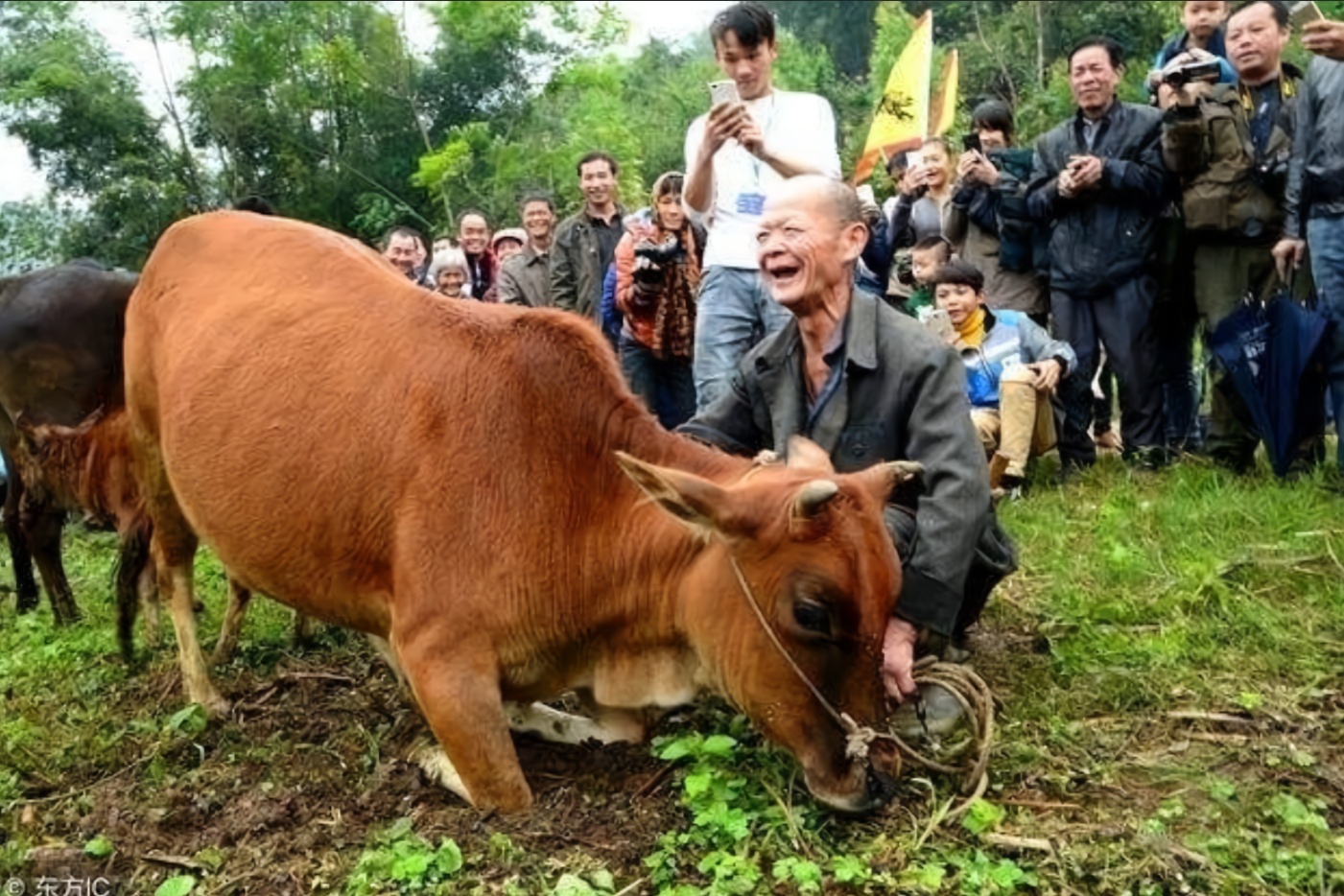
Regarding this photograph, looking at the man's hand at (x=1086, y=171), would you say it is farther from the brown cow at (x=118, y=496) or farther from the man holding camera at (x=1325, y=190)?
the brown cow at (x=118, y=496)

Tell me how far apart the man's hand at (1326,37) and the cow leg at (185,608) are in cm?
538

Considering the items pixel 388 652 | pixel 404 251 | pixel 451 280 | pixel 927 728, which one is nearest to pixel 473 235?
pixel 404 251

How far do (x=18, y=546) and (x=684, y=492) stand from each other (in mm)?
5821

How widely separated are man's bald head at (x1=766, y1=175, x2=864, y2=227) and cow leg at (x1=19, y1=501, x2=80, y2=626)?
4.96 m

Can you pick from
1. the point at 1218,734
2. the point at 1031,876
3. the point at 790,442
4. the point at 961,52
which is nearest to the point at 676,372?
the point at 790,442

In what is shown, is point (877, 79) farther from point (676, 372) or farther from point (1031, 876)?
point (1031, 876)

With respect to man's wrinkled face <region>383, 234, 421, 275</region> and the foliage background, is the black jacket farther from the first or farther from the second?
the foliage background

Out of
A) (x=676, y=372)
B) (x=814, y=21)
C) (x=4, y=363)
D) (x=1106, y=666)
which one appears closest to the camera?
(x=1106, y=666)

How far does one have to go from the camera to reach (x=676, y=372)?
312 inches

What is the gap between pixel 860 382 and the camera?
4547mm

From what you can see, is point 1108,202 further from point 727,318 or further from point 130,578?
point 130,578

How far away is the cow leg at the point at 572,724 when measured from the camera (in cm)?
442

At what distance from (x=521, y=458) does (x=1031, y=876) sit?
1.87 metres

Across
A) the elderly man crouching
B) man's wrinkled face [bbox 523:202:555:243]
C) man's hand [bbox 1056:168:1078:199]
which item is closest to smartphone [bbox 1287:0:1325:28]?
man's hand [bbox 1056:168:1078:199]
